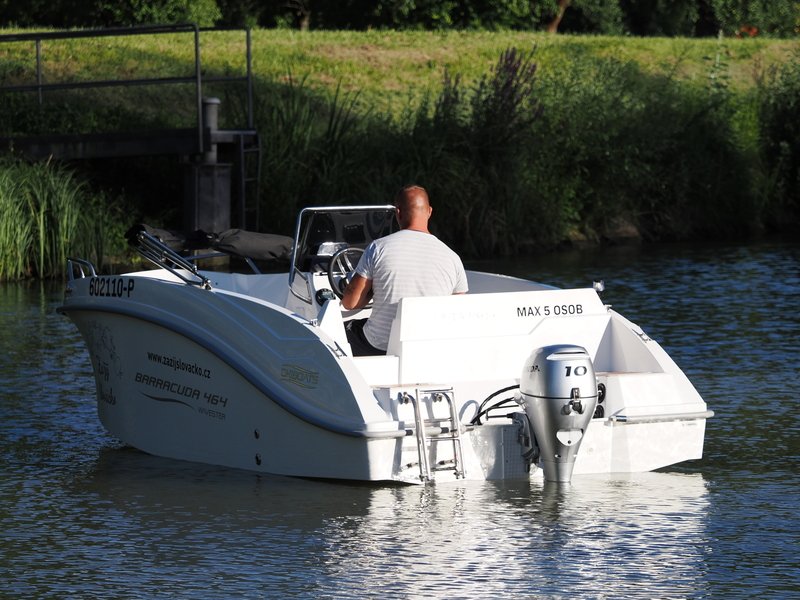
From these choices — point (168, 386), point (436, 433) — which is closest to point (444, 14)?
point (168, 386)

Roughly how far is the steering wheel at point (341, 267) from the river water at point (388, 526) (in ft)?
4.75

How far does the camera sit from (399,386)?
8484 mm

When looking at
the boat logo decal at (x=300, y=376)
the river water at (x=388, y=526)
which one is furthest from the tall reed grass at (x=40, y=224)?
the boat logo decal at (x=300, y=376)

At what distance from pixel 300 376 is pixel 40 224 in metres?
11.5

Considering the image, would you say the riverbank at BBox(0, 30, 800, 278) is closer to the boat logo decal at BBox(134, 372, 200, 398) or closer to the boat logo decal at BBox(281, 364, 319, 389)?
the boat logo decal at BBox(134, 372, 200, 398)

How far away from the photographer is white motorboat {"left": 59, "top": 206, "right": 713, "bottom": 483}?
8156 millimetres

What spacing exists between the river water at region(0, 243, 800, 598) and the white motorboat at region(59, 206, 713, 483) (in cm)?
16

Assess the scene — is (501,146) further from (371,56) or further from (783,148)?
(371,56)

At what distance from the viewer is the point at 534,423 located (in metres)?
8.17

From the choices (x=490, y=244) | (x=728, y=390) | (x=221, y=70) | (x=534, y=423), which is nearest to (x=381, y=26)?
(x=221, y=70)

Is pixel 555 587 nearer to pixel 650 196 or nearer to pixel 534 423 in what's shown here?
pixel 534 423

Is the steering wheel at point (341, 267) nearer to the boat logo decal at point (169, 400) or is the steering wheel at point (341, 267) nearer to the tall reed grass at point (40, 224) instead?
the boat logo decal at point (169, 400)

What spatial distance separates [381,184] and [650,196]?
5691 millimetres

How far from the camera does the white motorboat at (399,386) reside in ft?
26.8
